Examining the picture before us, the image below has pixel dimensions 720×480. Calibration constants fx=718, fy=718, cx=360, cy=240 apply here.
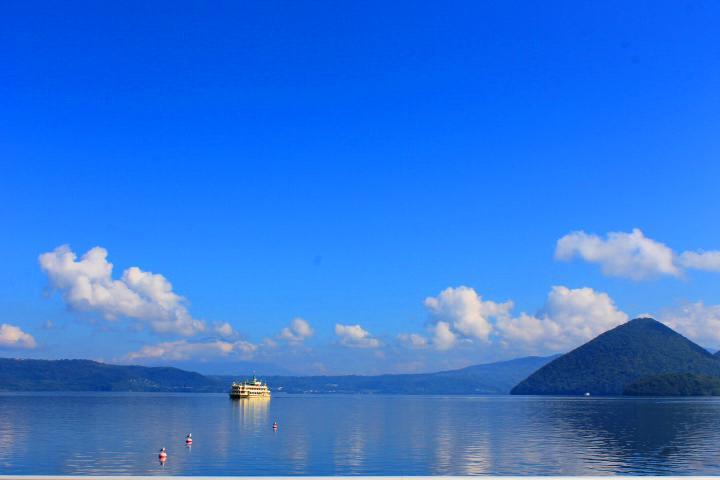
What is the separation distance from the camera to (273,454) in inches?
3460


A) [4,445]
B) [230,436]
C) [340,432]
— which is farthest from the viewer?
[340,432]

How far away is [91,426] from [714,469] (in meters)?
109

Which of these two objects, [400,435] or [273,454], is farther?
[400,435]

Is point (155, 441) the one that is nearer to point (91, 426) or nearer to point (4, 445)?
point (4, 445)

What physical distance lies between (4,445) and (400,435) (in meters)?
60.4

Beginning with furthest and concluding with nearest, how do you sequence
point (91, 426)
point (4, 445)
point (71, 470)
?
point (91, 426) < point (4, 445) < point (71, 470)

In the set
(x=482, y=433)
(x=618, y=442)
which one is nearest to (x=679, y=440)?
(x=618, y=442)

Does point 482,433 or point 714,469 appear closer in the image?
point 714,469

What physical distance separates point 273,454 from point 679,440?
6262 cm

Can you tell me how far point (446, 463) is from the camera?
3066 inches

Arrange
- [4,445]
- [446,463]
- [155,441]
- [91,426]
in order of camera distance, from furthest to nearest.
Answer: [91,426] < [155,441] < [4,445] < [446,463]

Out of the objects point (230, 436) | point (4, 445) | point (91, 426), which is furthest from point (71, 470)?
point (91, 426)

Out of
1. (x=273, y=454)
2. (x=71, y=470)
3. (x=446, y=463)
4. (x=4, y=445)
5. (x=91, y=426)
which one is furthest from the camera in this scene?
(x=91, y=426)

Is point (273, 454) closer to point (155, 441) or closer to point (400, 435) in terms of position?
point (155, 441)
